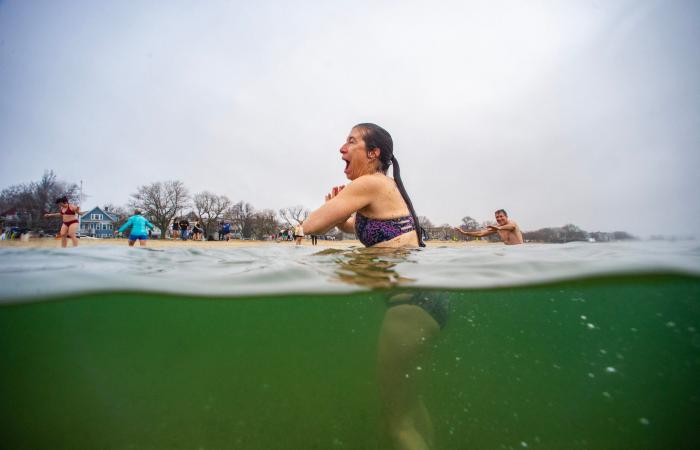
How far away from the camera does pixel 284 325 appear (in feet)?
21.2

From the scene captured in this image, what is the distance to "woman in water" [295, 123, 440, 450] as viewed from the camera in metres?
2.56

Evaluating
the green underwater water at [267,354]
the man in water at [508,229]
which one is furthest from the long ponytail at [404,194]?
the man in water at [508,229]

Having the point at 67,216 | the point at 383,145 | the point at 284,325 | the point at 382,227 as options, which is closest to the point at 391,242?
the point at 382,227

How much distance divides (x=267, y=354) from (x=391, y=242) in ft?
22.9

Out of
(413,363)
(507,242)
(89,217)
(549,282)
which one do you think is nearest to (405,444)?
(413,363)

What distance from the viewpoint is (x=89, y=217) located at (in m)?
65.6

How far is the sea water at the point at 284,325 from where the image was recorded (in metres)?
3.73

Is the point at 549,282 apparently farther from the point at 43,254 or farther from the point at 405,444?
the point at 43,254

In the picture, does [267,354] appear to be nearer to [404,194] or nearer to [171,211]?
[404,194]

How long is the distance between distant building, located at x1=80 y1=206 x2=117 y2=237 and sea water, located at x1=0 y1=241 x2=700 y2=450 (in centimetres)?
6784

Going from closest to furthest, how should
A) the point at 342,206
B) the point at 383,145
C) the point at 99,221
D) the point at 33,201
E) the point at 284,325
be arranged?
the point at 342,206
the point at 383,145
the point at 284,325
the point at 33,201
the point at 99,221

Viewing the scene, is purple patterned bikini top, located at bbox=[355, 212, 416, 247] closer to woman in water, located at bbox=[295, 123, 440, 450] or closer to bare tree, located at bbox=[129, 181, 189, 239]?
woman in water, located at bbox=[295, 123, 440, 450]

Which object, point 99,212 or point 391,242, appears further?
point 99,212

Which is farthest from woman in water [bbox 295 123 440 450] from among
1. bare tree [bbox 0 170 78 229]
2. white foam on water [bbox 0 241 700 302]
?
bare tree [bbox 0 170 78 229]
